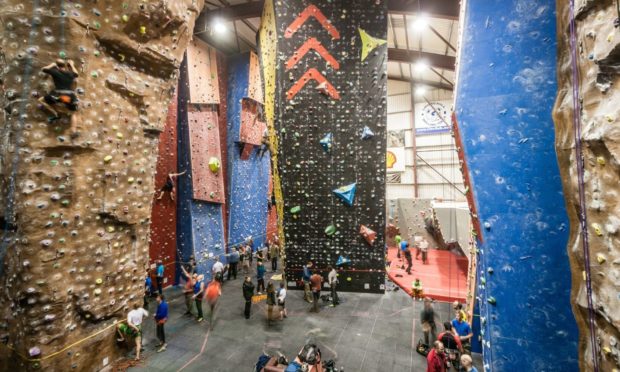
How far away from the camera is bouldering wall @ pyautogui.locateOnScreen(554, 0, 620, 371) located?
153 cm

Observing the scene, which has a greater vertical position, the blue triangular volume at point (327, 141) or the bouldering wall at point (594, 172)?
the blue triangular volume at point (327, 141)

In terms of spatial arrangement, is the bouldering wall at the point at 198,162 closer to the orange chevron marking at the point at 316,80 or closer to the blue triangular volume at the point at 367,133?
the orange chevron marking at the point at 316,80

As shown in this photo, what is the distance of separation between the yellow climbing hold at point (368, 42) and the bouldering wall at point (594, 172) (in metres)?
4.69

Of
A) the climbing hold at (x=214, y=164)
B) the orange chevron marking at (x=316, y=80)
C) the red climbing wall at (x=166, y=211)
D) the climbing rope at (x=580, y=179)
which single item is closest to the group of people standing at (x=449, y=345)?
the climbing rope at (x=580, y=179)

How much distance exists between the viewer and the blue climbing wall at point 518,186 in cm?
257

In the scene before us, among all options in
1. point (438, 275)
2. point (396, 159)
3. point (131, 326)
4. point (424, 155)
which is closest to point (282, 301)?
point (131, 326)

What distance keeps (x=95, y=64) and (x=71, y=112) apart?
68 centimetres

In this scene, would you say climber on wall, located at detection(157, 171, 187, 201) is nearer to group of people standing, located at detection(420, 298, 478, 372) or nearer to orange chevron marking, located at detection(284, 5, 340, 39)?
orange chevron marking, located at detection(284, 5, 340, 39)

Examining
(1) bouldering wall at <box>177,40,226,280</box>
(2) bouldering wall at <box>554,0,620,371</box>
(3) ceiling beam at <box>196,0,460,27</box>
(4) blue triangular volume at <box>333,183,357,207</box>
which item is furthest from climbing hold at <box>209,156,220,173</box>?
(2) bouldering wall at <box>554,0,620,371</box>

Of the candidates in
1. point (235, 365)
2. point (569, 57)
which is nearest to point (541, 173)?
point (569, 57)

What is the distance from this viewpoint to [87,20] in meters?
3.35

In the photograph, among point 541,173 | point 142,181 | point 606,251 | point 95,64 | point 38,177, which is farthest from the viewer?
point 142,181

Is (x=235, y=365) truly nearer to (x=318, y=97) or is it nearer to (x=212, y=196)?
(x=212, y=196)

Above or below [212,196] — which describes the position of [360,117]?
above
